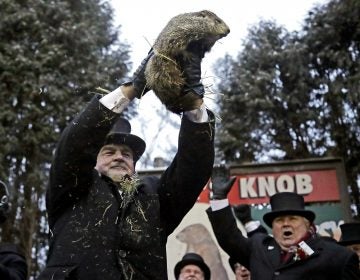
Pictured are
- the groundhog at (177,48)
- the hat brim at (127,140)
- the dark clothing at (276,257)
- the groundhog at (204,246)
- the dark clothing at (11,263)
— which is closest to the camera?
the groundhog at (177,48)

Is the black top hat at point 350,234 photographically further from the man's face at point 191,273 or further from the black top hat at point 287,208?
the man's face at point 191,273

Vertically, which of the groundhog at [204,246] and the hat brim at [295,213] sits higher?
the groundhog at [204,246]

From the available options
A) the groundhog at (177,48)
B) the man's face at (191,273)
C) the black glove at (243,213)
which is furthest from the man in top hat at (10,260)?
the black glove at (243,213)

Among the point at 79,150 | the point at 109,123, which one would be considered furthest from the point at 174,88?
the point at 79,150

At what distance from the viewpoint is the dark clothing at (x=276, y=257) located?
13.9 feet

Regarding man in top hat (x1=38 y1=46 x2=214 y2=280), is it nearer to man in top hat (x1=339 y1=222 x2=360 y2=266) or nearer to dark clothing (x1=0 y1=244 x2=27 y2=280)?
dark clothing (x1=0 y1=244 x2=27 y2=280)

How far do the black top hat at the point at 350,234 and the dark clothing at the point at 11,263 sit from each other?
10.2ft

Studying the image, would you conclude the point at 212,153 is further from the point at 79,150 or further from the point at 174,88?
the point at 79,150

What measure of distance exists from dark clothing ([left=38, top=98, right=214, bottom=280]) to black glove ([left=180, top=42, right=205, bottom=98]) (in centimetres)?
19

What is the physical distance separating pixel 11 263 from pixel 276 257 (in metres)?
2.20

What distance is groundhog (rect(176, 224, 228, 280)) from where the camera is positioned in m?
9.52

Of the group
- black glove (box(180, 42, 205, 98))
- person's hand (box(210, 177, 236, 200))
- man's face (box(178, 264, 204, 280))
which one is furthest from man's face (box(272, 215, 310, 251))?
black glove (box(180, 42, 205, 98))

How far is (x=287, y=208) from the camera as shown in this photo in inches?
189

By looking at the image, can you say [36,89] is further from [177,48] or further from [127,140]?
[177,48]
